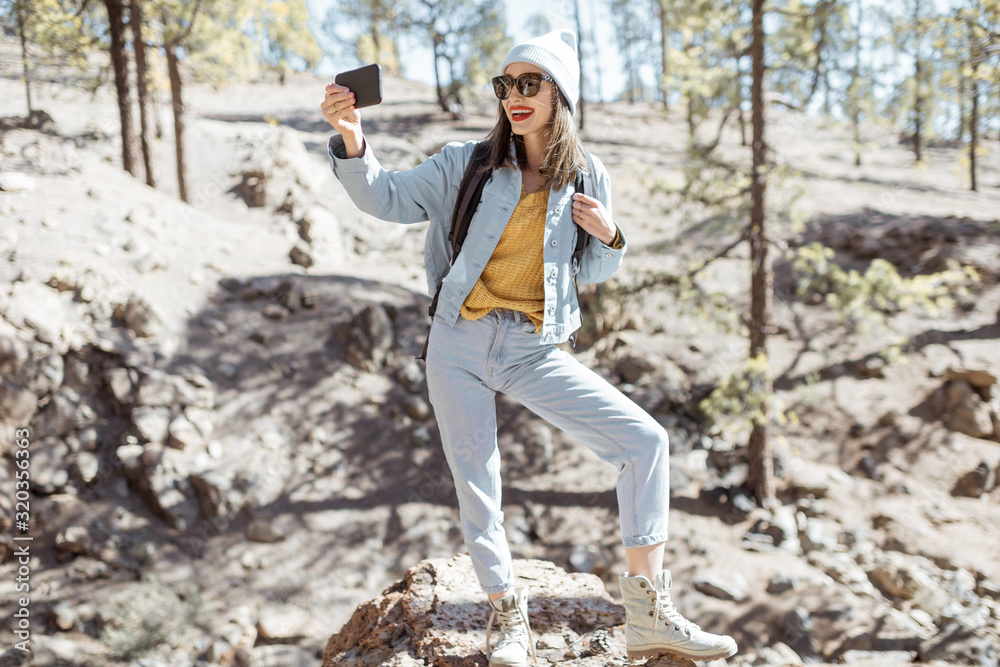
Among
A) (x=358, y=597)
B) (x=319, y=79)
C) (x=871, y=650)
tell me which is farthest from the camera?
(x=319, y=79)

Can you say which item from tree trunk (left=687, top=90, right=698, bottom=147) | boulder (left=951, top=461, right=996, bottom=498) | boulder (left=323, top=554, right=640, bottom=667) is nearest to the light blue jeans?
boulder (left=323, top=554, right=640, bottom=667)

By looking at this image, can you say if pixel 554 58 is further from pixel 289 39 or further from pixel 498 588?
pixel 289 39

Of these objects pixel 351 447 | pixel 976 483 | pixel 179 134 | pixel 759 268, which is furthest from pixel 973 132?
pixel 179 134

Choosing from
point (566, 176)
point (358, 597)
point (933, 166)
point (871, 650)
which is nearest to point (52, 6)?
point (358, 597)

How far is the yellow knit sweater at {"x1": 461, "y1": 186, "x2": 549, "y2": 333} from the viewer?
2.17 m

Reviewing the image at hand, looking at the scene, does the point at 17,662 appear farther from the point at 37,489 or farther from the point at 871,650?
the point at 871,650

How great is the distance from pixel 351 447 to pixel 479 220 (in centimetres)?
520

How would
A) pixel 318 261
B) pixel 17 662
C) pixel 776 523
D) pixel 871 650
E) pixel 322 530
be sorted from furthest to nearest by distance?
1. pixel 318 261
2. pixel 776 523
3. pixel 322 530
4. pixel 871 650
5. pixel 17 662

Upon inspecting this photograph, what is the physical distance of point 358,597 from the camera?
545 cm

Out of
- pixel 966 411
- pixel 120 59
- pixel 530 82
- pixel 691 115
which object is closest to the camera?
pixel 530 82

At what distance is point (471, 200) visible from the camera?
2.16 meters

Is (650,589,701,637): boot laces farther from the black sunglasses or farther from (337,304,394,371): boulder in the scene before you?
(337,304,394,371): boulder

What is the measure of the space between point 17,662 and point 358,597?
247cm

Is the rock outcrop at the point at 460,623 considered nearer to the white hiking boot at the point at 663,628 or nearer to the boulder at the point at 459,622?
the boulder at the point at 459,622
